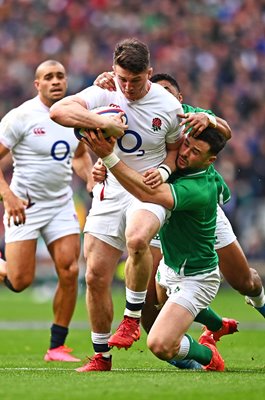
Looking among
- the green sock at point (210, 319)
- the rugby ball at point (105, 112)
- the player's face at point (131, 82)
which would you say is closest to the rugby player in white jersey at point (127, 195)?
the player's face at point (131, 82)

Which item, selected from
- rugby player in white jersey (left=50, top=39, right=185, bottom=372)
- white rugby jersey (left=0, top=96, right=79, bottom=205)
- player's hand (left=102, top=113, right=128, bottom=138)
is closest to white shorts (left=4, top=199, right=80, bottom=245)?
white rugby jersey (left=0, top=96, right=79, bottom=205)

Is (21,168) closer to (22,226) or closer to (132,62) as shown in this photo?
(22,226)

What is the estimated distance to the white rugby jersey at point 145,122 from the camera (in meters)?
8.80

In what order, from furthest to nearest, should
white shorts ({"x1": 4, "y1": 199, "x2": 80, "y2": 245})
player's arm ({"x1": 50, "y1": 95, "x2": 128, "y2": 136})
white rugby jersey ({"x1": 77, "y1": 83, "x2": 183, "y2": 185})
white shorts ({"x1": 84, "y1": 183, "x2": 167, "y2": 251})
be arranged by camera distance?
white shorts ({"x1": 4, "y1": 199, "x2": 80, "y2": 245}) → white shorts ({"x1": 84, "y1": 183, "x2": 167, "y2": 251}) → white rugby jersey ({"x1": 77, "y1": 83, "x2": 183, "y2": 185}) → player's arm ({"x1": 50, "y1": 95, "x2": 128, "y2": 136})

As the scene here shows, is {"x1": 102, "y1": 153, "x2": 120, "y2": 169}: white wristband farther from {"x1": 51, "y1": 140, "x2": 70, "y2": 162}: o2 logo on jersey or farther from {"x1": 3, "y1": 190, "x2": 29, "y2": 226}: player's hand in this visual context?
{"x1": 51, "y1": 140, "x2": 70, "y2": 162}: o2 logo on jersey

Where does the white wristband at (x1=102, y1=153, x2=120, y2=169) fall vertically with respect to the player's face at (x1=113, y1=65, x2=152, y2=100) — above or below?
below

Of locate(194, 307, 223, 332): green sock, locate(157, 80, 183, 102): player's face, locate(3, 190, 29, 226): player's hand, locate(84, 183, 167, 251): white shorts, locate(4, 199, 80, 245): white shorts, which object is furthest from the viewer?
locate(4, 199, 80, 245): white shorts

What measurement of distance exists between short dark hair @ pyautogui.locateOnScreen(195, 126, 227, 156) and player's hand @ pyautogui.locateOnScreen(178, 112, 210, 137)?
2.0 inches

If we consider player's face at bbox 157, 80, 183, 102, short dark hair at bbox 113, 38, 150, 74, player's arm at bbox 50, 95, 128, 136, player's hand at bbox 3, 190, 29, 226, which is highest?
short dark hair at bbox 113, 38, 150, 74

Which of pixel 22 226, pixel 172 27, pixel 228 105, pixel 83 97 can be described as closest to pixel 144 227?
pixel 83 97

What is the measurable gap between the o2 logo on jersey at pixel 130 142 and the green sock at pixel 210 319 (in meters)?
1.60

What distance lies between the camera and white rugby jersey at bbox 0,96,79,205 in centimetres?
1142

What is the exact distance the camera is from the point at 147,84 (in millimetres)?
8867

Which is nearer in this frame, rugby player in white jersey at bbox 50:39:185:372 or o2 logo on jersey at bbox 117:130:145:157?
rugby player in white jersey at bbox 50:39:185:372
